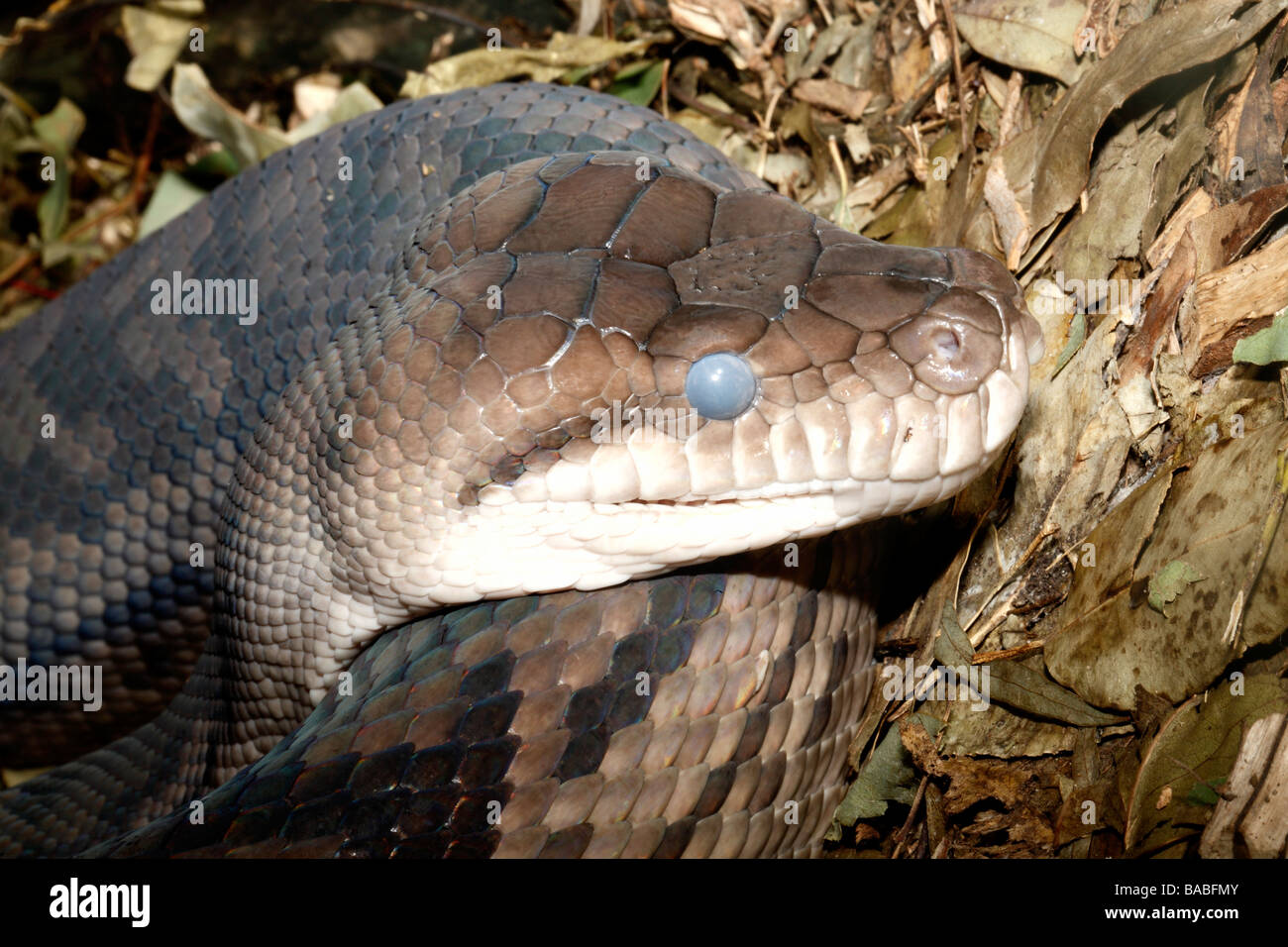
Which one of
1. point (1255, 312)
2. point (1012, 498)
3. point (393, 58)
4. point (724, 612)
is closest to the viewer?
point (1255, 312)

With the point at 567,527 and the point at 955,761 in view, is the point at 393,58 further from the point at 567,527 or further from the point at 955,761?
the point at 955,761

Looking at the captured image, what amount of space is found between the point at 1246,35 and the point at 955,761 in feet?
5.89

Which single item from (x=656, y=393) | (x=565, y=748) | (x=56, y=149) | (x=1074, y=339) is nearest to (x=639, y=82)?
(x=1074, y=339)

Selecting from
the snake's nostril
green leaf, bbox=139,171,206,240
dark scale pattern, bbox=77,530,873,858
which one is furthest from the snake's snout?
green leaf, bbox=139,171,206,240

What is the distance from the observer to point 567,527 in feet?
8.07

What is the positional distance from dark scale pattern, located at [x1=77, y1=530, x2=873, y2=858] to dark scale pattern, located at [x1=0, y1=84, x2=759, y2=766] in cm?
130

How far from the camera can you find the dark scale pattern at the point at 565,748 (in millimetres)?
2229

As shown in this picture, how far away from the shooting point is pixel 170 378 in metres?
3.78

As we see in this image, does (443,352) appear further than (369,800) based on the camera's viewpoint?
Yes

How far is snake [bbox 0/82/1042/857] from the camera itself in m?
2.28

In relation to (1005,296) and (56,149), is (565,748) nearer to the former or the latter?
Result: (1005,296)

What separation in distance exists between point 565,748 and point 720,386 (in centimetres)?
82

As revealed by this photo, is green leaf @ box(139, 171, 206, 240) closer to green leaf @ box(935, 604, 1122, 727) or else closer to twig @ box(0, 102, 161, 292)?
twig @ box(0, 102, 161, 292)

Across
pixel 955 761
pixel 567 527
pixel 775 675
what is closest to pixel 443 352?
pixel 567 527
